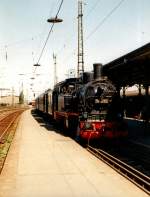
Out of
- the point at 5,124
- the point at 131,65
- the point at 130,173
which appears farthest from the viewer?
the point at 5,124

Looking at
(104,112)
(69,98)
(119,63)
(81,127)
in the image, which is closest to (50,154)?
(81,127)

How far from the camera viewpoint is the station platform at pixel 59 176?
9.96 m

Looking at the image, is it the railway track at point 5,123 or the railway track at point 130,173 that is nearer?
the railway track at point 130,173

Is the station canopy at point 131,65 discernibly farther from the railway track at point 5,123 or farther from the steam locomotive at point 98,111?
the railway track at point 5,123

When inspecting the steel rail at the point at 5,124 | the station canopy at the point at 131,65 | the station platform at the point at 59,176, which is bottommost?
the station platform at the point at 59,176

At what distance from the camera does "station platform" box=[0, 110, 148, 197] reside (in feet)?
32.7

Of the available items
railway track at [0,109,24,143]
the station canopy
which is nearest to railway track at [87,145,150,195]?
the station canopy

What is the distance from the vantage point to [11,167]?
13.6 meters

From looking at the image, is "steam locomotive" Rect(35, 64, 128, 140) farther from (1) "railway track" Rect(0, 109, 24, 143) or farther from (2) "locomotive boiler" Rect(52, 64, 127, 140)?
(1) "railway track" Rect(0, 109, 24, 143)

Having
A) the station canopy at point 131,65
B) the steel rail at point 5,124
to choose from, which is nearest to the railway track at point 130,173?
the station canopy at point 131,65

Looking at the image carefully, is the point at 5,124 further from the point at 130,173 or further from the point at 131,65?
the point at 130,173

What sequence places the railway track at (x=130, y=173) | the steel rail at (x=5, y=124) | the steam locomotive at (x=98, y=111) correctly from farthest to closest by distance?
the steel rail at (x=5, y=124)
the steam locomotive at (x=98, y=111)
the railway track at (x=130, y=173)

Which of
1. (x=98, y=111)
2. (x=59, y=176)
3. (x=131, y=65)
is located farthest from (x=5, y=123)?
(x=59, y=176)

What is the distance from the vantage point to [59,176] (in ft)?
39.1
